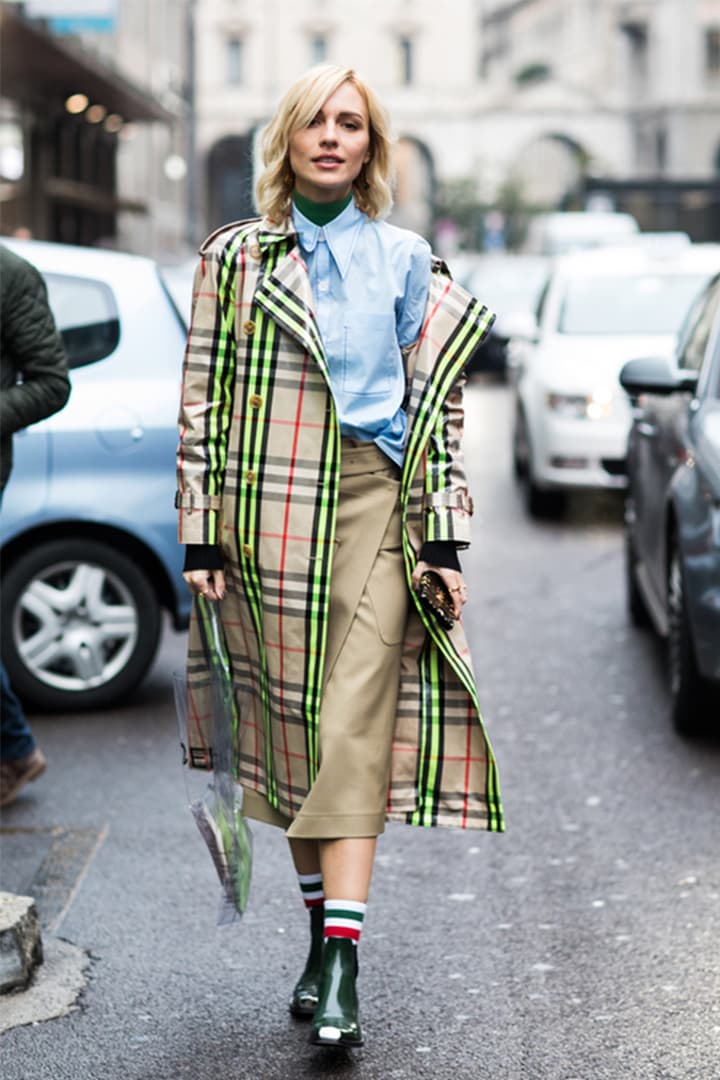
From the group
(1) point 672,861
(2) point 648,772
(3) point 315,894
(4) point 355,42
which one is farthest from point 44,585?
(4) point 355,42

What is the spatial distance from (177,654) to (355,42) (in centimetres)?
10386

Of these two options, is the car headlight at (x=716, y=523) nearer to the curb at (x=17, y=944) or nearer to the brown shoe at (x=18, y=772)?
the brown shoe at (x=18, y=772)

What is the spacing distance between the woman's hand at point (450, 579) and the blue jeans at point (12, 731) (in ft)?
7.18

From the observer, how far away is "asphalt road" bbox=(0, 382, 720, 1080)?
402 centimetres

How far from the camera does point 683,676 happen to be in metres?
6.77

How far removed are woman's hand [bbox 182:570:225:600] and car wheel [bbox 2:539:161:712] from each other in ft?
10.8

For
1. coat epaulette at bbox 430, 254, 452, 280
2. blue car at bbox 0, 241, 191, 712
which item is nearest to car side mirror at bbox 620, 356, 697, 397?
blue car at bbox 0, 241, 191, 712

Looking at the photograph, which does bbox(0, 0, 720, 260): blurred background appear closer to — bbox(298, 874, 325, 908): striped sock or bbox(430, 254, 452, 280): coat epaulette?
bbox(430, 254, 452, 280): coat epaulette

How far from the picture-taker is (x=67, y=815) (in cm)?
596

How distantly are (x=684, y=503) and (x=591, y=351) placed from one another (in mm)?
6294

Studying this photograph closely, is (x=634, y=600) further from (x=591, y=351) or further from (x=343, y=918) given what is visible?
(x=343, y=918)

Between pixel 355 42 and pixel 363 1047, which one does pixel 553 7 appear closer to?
pixel 355 42

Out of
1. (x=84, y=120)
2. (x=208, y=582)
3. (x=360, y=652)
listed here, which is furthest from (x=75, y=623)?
(x=84, y=120)

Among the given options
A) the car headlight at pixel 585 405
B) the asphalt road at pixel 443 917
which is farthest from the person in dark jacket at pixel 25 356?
the car headlight at pixel 585 405
